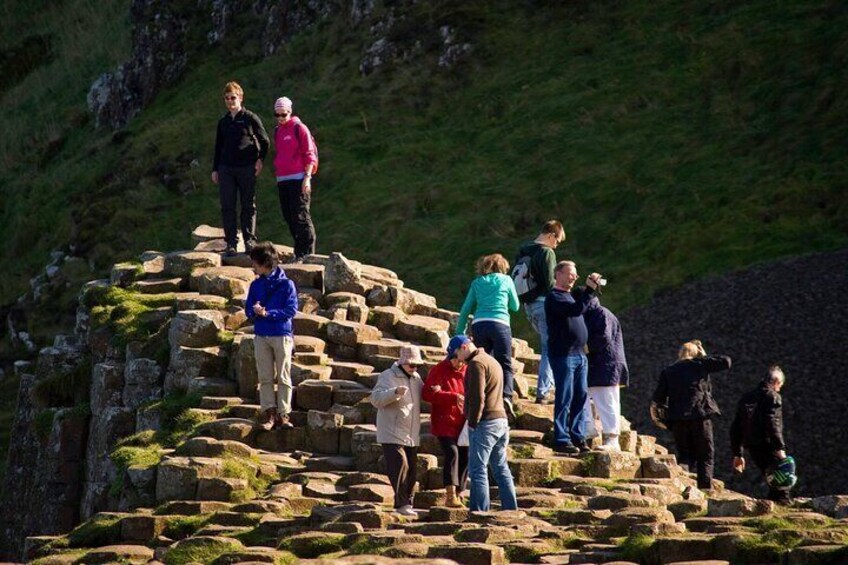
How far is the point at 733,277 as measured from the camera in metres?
43.4

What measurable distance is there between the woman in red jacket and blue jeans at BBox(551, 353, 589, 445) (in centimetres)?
227

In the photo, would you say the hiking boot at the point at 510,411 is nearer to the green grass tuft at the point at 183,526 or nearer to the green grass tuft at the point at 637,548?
the green grass tuft at the point at 183,526

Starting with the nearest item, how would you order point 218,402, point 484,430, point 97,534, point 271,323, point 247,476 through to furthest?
point 484,430 < point 97,534 < point 247,476 < point 271,323 < point 218,402

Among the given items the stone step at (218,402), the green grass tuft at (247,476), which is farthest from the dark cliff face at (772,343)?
the green grass tuft at (247,476)

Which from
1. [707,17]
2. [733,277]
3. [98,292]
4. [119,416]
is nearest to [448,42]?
[707,17]

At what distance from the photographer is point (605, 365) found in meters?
24.9

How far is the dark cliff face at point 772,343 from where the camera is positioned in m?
35.0

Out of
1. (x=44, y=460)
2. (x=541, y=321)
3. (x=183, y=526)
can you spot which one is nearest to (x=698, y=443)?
(x=541, y=321)

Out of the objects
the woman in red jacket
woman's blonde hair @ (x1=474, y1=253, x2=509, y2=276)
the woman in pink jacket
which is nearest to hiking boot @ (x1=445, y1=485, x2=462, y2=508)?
the woman in red jacket

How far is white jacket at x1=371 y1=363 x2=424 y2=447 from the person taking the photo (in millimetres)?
22203

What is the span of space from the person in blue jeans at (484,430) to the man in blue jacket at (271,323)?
4164 mm

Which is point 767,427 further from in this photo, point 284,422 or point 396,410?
point 284,422

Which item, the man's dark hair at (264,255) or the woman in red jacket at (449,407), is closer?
the woman in red jacket at (449,407)

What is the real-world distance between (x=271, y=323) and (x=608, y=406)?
5.06 metres
